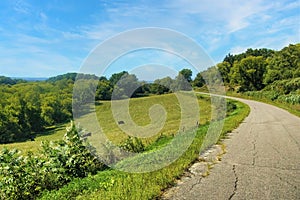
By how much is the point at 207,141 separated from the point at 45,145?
5850 millimetres

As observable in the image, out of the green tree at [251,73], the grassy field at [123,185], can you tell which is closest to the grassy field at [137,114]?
the grassy field at [123,185]

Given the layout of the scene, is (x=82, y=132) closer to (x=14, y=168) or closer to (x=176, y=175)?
(x=14, y=168)

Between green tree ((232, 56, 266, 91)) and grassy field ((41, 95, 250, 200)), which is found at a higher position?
green tree ((232, 56, 266, 91))

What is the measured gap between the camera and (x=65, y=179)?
280 inches

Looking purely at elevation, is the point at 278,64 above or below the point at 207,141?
above

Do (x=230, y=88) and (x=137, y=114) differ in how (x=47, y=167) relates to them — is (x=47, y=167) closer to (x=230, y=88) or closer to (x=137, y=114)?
(x=137, y=114)

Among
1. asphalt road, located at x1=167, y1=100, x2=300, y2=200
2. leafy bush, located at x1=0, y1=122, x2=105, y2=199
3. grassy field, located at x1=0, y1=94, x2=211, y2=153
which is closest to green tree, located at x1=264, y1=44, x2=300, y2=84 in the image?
grassy field, located at x1=0, y1=94, x2=211, y2=153

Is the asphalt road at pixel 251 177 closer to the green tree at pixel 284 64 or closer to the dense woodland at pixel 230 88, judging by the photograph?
the dense woodland at pixel 230 88

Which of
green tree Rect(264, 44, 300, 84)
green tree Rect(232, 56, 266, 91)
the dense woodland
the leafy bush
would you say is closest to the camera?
the leafy bush

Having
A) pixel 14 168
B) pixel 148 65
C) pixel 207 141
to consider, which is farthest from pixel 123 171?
pixel 207 141

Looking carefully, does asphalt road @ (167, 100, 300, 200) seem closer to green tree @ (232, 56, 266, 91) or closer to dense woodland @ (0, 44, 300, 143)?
dense woodland @ (0, 44, 300, 143)

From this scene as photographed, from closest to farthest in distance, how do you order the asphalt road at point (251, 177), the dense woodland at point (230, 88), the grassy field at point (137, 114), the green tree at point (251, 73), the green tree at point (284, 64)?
the asphalt road at point (251, 177)
the grassy field at point (137, 114)
the dense woodland at point (230, 88)
the green tree at point (284, 64)
the green tree at point (251, 73)

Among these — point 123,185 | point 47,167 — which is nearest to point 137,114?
point 47,167

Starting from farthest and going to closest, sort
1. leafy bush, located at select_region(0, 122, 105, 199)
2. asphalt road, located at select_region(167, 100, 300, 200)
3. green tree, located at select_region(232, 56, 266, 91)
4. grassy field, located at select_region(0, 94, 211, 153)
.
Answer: green tree, located at select_region(232, 56, 266, 91)
grassy field, located at select_region(0, 94, 211, 153)
leafy bush, located at select_region(0, 122, 105, 199)
asphalt road, located at select_region(167, 100, 300, 200)
